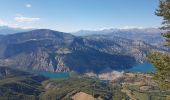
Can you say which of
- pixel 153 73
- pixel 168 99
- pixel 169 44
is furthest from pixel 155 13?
pixel 168 99

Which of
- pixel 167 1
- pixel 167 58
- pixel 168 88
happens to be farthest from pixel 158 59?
pixel 167 1

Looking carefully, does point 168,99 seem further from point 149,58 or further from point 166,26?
point 166,26

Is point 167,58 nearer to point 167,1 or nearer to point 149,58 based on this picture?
point 149,58

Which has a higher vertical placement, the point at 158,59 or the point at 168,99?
the point at 158,59

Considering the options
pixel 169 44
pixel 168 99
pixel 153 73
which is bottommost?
pixel 168 99

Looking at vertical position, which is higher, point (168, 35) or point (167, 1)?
point (167, 1)

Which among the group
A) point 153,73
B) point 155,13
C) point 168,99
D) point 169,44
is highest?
point 155,13
